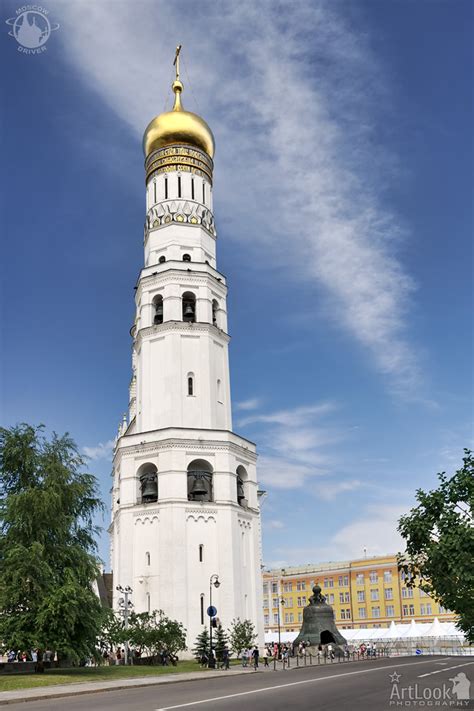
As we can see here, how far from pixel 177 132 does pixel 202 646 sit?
118 feet

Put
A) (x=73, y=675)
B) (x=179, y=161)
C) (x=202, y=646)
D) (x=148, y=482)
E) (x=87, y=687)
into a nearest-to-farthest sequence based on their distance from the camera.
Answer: (x=87, y=687)
(x=73, y=675)
(x=202, y=646)
(x=148, y=482)
(x=179, y=161)

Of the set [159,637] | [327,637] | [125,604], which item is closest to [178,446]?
[125,604]

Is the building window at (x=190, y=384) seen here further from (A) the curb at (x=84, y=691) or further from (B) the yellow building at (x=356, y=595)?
(B) the yellow building at (x=356, y=595)

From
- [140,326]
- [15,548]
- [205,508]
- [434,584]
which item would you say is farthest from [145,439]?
[434,584]

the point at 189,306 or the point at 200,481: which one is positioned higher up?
the point at 189,306

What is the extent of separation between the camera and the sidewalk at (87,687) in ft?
67.8

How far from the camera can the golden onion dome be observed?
2251 inches

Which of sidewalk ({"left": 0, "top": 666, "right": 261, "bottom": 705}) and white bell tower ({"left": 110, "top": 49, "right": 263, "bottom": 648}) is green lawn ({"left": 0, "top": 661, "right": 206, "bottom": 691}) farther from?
white bell tower ({"left": 110, "top": 49, "right": 263, "bottom": 648})

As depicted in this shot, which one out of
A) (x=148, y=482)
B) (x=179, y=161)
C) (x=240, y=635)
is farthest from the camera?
(x=179, y=161)

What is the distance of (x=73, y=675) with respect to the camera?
2880 centimetres

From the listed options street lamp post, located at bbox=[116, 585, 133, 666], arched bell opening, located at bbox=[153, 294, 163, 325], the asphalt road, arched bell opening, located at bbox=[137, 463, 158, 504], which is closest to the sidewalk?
the asphalt road

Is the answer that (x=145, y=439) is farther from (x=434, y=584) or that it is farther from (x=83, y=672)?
(x=434, y=584)

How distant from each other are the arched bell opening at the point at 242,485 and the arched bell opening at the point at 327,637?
383 inches

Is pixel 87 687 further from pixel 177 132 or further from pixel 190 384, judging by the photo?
pixel 177 132
